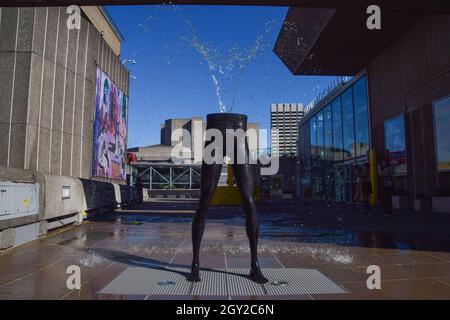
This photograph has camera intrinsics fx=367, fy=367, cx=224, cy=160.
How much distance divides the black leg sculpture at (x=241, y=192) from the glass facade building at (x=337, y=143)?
18361mm

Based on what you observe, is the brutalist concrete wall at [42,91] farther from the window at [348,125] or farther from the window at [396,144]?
the window at [348,125]

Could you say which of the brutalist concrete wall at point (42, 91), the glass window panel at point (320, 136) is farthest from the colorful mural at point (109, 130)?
the glass window panel at point (320, 136)

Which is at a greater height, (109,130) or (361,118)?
(361,118)

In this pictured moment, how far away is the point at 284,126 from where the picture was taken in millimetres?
46750

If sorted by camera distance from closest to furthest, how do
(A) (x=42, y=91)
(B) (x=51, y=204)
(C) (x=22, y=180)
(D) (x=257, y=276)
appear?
1. (D) (x=257, y=276)
2. (C) (x=22, y=180)
3. (B) (x=51, y=204)
4. (A) (x=42, y=91)

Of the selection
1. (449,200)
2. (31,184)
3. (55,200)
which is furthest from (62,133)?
(449,200)

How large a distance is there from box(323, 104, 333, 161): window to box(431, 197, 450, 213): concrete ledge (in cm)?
1294

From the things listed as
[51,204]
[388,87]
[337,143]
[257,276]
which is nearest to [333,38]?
[388,87]

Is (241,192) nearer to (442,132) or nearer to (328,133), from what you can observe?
(442,132)

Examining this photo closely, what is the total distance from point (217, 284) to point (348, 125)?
2171cm

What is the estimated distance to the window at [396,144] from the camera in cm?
1648

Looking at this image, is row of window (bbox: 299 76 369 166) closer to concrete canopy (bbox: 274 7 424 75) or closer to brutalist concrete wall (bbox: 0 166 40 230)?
concrete canopy (bbox: 274 7 424 75)

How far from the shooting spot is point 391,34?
16.9 meters

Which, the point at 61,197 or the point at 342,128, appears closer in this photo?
the point at 61,197
